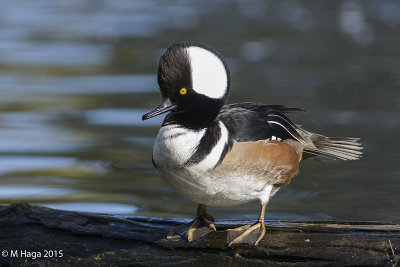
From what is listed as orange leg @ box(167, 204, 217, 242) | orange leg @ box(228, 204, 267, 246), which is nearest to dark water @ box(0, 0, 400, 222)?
orange leg @ box(167, 204, 217, 242)

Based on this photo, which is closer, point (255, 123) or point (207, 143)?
point (207, 143)

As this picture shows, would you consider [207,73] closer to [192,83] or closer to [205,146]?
[192,83]

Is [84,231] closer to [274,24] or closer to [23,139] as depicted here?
[23,139]

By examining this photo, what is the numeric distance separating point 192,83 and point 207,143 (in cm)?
37

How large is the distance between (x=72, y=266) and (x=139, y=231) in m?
0.46

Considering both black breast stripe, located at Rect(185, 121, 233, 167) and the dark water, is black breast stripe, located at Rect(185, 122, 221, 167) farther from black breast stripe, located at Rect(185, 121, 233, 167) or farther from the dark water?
the dark water

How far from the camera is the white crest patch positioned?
13.3 feet

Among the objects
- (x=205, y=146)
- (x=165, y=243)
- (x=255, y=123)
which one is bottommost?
(x=165, y=243)

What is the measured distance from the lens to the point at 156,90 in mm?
10250

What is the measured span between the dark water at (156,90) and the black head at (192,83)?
208cm

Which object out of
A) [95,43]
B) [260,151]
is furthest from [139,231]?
[95,43]

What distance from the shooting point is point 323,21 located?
14.5 meters

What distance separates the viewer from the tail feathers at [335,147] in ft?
16.7

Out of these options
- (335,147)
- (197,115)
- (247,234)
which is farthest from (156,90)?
(247,234)
